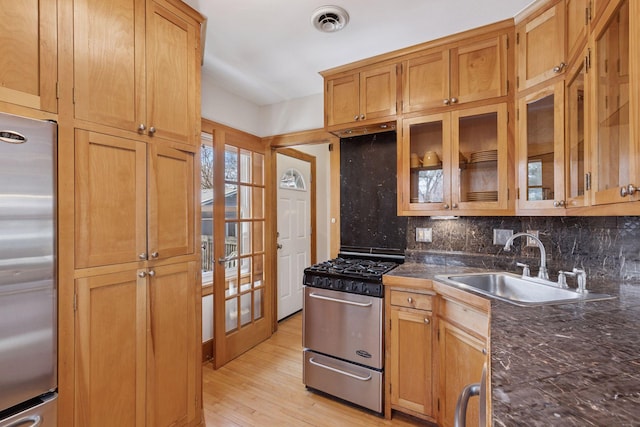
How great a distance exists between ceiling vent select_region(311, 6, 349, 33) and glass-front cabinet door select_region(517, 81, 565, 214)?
1.23 metres

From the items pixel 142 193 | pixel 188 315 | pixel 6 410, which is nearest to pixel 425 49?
pixel 142 193

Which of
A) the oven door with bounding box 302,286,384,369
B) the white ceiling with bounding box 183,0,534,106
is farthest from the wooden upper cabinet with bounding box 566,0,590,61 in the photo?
the oven door with bounding box 302,286,384,369

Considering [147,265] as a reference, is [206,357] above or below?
below

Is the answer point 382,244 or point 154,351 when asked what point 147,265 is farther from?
point 382,244

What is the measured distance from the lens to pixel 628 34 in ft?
3.16

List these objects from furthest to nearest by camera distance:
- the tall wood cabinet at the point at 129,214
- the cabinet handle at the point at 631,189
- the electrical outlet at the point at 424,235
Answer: the electrical outlet at the point at 424,235 < the tall wood cabinet at the point at 129,214 < the cabinet handle at the point at 631,189

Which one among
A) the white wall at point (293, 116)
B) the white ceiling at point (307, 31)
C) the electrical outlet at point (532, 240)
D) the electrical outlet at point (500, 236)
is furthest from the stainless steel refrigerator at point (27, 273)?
the electrical outlet at point (532, 240)

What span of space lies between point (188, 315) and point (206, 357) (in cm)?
122

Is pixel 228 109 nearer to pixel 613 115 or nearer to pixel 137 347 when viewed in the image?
pixel 137 347

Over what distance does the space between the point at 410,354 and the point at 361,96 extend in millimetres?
1913

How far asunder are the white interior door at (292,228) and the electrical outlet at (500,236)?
2.24 metres

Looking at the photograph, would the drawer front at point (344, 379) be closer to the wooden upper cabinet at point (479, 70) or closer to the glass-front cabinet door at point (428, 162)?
the glass-front cabinet door at point (428, 162)

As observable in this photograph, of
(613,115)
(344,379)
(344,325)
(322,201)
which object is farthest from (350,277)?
(322,201)

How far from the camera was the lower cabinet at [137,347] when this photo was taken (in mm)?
1296
